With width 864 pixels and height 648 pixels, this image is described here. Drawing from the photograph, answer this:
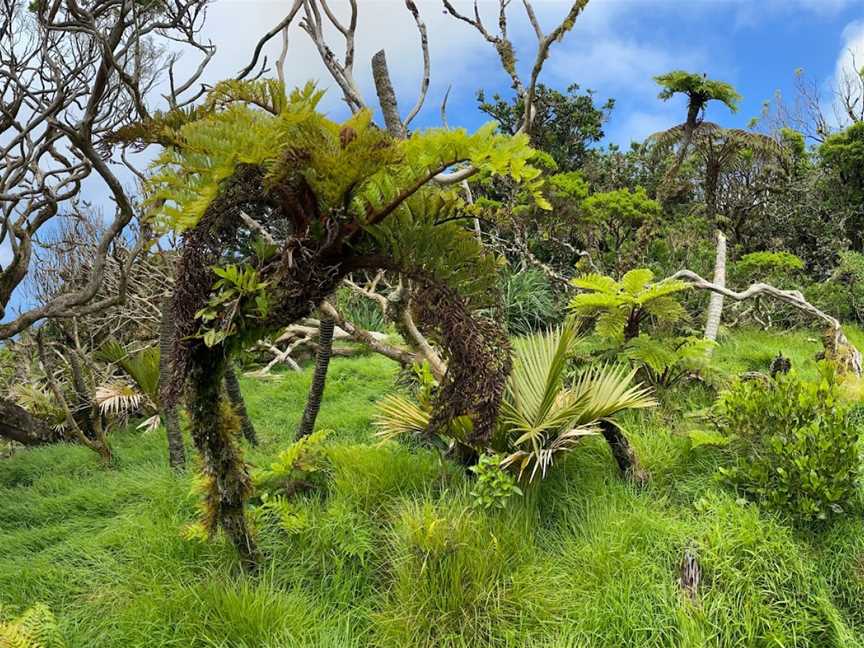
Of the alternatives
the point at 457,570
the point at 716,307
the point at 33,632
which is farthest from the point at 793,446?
the point at 33,632

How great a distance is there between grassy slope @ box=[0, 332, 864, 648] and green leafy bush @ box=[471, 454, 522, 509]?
3.8 inches

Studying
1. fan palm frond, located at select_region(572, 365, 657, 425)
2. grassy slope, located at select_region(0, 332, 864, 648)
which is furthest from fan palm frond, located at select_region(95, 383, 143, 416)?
fan palm frond, located at select_region(572, 365, 657, 425)

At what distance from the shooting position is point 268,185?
2566 millimetres

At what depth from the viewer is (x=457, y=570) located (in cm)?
335

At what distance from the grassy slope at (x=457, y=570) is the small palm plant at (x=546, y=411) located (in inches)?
11.6

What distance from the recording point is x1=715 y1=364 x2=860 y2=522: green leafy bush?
373cm

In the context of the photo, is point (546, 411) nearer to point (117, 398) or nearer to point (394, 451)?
point (394, 451)

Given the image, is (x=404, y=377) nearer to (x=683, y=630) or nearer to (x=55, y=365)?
(x=683, y=630)

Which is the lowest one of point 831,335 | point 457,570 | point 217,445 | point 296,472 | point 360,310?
point 457,570

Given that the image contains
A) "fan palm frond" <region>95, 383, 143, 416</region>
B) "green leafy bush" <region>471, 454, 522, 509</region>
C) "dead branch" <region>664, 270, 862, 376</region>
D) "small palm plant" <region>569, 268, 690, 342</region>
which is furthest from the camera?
"fan palm frond" <region>95, 383, 143, 416</region>

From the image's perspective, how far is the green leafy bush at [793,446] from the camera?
373 cm

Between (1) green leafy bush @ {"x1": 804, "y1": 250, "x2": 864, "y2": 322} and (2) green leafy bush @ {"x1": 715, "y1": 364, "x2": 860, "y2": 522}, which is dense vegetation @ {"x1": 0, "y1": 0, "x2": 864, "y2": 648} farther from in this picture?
(1) green leafy bush @ {"x1": 804, "y1": 250, "x2": 864, "y2": 322}

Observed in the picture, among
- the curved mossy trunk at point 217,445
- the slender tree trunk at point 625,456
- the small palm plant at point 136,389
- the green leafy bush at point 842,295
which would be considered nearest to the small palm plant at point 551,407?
the slender tree trunk at point 625,456

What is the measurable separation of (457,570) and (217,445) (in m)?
1.43
